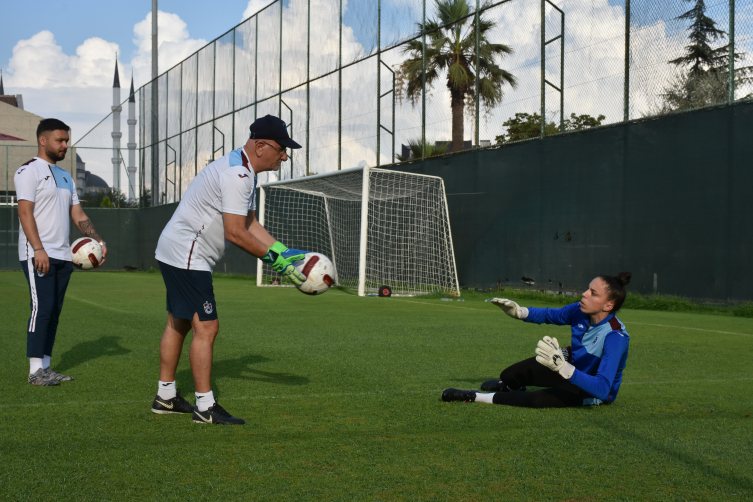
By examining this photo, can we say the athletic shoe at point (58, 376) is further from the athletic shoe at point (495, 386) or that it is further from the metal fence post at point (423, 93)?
the metal fence post at point (423, 93)

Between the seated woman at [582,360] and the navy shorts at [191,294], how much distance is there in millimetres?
1565

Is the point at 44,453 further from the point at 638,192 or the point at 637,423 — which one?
the point at 638,192

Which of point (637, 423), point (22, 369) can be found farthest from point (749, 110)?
point (22, 369)

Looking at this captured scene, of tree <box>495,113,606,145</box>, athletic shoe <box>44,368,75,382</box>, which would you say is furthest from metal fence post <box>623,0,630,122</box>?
athletic shoe <box>44,368,75,382</box>

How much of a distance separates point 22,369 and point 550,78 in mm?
11916

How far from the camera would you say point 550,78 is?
47.0ft

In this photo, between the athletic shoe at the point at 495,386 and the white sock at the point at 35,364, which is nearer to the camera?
the athletic shoe at the point at 495,386

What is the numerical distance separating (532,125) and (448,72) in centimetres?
317

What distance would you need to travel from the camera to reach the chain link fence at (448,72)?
12.0m

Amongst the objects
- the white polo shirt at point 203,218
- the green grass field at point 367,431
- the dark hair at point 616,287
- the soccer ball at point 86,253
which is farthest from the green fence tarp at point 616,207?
the soccer ball at point 86,253

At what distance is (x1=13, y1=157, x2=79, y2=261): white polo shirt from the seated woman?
310cm

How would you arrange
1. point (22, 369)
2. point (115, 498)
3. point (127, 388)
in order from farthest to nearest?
point (22, 369) → point (127, 388) → point (115, 498)

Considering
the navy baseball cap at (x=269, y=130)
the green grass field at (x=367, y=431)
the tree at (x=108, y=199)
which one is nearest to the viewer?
the green grass field at (x=367, y=431)

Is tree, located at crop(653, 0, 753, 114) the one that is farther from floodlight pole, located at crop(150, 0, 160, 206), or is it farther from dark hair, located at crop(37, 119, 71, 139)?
floodlight pole, located at crop(150, 0, 160, 206)
